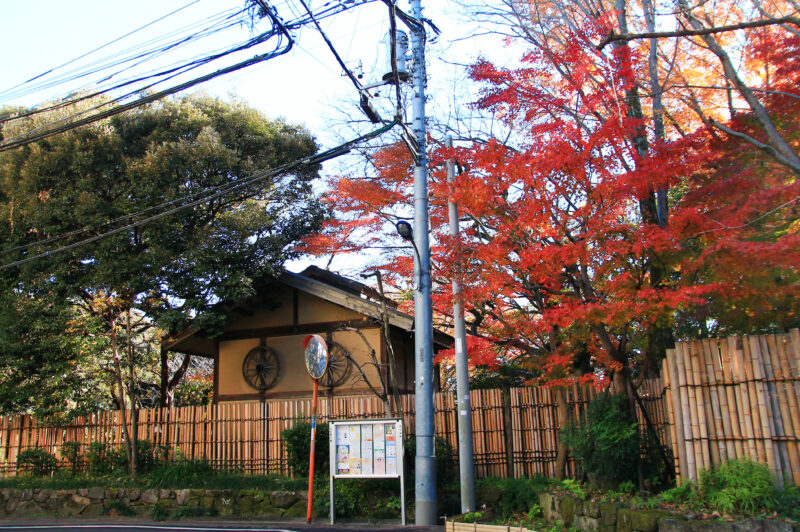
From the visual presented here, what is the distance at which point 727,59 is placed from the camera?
33.3 ft

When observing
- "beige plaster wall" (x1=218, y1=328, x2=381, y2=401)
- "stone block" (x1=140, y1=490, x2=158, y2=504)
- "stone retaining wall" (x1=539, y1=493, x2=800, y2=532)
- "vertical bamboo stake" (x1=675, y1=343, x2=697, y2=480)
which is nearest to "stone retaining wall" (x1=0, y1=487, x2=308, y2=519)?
"stone block" (x1=140, y1=490, x2=158, y2=504)

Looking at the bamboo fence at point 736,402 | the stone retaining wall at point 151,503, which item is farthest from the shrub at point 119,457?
the bamboo fence at point 736,402

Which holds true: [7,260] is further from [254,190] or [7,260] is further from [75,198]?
[254,190]

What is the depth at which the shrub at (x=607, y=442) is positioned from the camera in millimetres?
9891

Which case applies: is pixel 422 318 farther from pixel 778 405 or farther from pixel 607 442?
pixel 778 405

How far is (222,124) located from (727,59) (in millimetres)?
13037

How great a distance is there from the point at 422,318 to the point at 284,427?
5.61 meters

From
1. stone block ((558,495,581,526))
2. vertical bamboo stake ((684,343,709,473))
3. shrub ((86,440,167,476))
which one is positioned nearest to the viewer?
vertical bamboo stake ((684,343,709,473))

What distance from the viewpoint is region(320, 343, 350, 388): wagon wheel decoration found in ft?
57.0

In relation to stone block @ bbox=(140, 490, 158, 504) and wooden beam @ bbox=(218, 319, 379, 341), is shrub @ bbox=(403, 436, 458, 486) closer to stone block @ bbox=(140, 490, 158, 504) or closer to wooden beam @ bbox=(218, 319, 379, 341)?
wooden beam @ bbox=(218, 319, 379, 341)

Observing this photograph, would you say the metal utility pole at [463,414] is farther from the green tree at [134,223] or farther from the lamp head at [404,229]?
the green tree at [134,223]

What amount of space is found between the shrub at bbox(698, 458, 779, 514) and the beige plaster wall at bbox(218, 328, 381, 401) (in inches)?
375

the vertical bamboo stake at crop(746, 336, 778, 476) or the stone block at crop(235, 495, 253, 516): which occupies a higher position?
the vertical bamboo stake at crop(746, 336, 778, 476)

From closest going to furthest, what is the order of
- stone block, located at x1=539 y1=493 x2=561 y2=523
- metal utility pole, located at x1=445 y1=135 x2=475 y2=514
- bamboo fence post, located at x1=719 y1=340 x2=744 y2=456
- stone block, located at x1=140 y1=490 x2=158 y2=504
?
bamboo fence post, located at x1=719 y1=340 x2=744 y2=456 < stone block, located at x1=539 y1=493 x2=561 y2=523 < metal utility pole, located at x1=445 y1=135 x2=475 y2=514 < stone block, located at x1=140 y1=490 x2=158 y2=504
